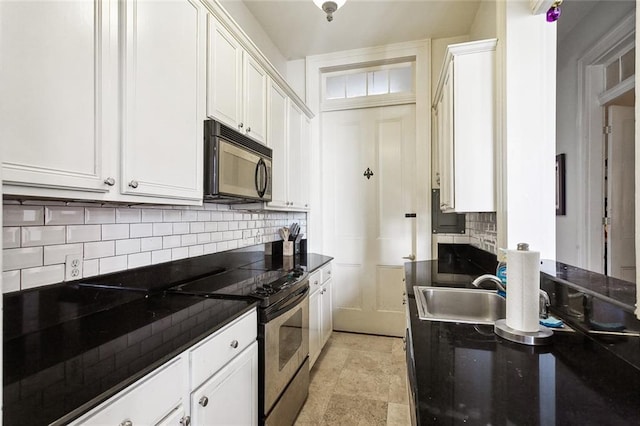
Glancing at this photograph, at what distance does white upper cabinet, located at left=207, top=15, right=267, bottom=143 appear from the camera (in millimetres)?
1644

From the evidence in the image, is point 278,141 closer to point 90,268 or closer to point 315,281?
point 315,281

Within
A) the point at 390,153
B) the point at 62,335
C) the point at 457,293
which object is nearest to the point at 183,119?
the point at 62,335

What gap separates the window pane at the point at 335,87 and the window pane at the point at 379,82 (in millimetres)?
329

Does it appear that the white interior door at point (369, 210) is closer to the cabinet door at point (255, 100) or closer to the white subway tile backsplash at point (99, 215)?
the cabinet door at point (255, 100)

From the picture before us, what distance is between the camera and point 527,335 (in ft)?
3.49

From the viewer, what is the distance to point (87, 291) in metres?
1.24

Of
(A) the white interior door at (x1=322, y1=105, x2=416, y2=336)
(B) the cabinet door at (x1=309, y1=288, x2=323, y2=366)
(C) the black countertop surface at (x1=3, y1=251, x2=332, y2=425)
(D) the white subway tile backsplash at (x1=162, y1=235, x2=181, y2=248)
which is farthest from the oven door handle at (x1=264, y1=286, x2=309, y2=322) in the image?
(A) the white interior door at (x1=322, y1=105, x2=416, y2=336)

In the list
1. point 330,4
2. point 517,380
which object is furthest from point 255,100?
point 517,380

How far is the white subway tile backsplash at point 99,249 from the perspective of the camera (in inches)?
49.2

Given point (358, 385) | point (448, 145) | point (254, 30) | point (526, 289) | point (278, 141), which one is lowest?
point (358, 385)

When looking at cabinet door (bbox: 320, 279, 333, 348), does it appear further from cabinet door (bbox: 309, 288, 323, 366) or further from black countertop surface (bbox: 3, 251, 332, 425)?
black countertop surface (bbox: 3, 251, 332, 425)

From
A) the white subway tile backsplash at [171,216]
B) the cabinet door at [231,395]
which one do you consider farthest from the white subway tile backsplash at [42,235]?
the cabinet door at [231,395]

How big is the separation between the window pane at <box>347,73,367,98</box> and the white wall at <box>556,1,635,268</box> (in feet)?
5.81

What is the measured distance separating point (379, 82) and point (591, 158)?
6.83 feet
